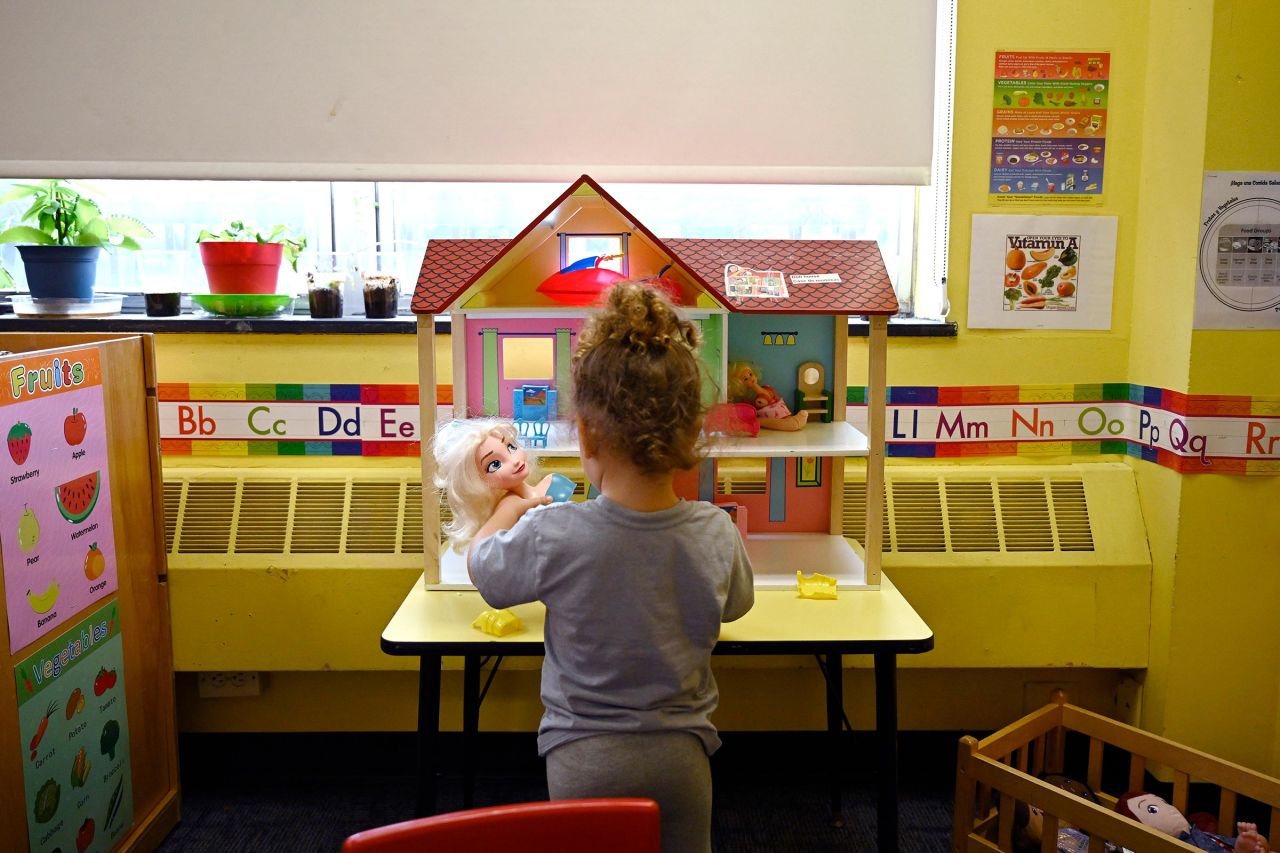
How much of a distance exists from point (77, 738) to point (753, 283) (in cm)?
163

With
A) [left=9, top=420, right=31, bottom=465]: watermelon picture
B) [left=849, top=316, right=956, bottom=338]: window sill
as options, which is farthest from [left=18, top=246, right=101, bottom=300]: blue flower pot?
[left=849, top=316, right=956, bottom=338]: window sill

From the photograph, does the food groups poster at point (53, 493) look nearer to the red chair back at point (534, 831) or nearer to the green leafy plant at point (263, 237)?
the green leafy plant at point (263, 237)

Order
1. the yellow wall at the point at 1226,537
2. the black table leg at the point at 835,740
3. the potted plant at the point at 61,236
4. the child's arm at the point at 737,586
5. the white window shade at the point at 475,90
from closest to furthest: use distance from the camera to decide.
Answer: the child's arm at the point at 737,586 < the yellow wall at the point at 1226,537 < the black table leg at the point at 835,740 < the white window shade at the point at 475,90 < the potted plant at the point at 61,236

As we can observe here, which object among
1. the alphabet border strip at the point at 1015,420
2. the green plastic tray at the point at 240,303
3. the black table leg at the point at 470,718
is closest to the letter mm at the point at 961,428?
Answer: the alphabet border strip at the point at 1015,420

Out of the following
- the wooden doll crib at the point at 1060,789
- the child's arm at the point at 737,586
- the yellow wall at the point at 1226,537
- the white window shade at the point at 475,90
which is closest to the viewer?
the child's arm at the point at 737,586

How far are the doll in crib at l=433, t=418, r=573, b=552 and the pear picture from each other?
0.73m

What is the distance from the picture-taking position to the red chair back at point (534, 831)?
1.05m

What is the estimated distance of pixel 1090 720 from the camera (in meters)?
2.34

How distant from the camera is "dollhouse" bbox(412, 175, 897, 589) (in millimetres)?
2121

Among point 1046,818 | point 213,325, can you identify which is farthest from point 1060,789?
Result: point 213,325

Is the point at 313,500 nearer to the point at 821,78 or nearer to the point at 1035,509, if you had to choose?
the point at 821,78

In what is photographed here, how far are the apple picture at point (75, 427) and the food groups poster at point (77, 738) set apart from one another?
365 millimetres

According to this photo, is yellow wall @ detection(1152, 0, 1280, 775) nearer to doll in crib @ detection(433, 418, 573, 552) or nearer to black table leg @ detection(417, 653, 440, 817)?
doll in crib @ detection(433, 418, 573, 552)

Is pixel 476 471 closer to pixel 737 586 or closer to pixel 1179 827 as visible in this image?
pixel 737 586
